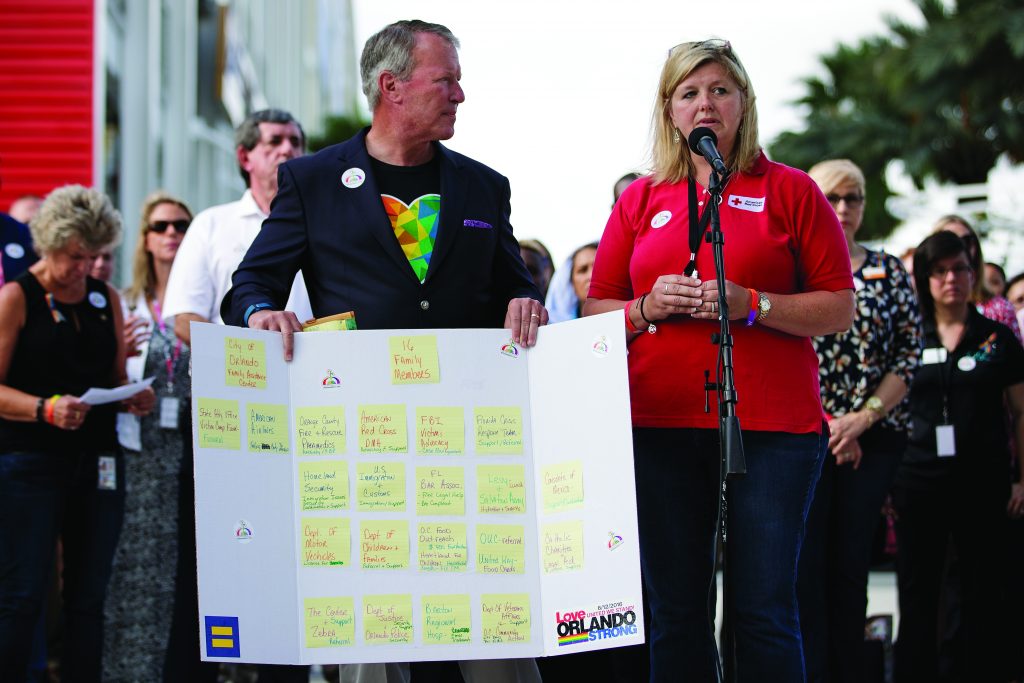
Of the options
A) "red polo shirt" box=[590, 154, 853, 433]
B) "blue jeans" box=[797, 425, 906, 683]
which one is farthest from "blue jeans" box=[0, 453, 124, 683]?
"blue jeans" box=[797, 425, 906, 683]

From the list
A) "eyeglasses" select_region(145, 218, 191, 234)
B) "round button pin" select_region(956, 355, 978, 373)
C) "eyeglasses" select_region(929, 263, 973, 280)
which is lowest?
"round button pin" select_region(956, 355, 978, 373)

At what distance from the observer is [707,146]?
3482 mm

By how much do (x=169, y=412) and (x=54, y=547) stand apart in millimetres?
922

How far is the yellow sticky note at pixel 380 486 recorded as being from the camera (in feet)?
11.4

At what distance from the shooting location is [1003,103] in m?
25.0

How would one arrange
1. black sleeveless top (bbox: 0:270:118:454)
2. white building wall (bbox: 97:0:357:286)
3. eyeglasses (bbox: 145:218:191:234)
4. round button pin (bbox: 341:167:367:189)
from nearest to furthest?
round button pin (bbox: 341:167:367:189) → black sleeveless top (bbox: 0:270:118:454) → eyeglasses (bbox: 145:218:191:234) → white building wall (bbox: 97:0:357:286)

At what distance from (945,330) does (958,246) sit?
1.53ft

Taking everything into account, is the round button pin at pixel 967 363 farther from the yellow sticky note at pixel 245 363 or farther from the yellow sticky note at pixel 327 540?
the yellow sticky note at pixel 245 363

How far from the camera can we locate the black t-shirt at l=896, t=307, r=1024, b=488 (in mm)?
6094

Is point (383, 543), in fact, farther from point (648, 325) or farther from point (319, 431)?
point (648, 325)

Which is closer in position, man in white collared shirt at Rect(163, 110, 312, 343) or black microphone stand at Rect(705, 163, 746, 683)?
black microphone stand at Rect(705, 163, 746, 683)

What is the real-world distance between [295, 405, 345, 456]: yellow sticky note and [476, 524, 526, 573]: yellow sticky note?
0.48 metres

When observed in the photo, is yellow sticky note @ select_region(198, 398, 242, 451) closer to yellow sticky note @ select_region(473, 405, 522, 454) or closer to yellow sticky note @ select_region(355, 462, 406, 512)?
yellow sticky note @ select_region(355, 462, 406, 512)

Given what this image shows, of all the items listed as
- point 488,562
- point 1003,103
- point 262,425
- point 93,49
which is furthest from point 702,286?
point 1003,103
